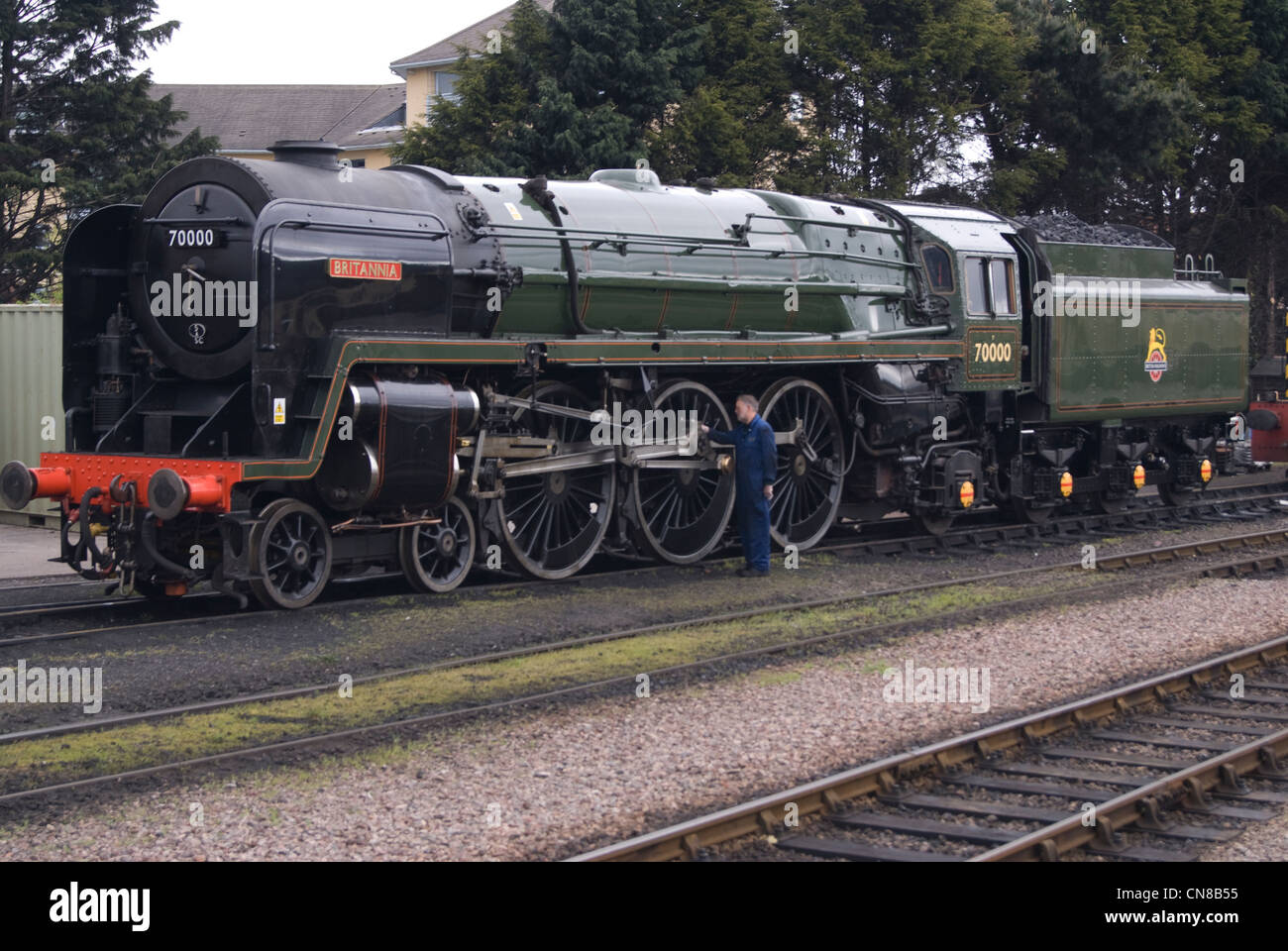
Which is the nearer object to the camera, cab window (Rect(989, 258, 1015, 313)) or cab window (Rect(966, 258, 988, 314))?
cab window (Rect(966, 258, 988, 314))

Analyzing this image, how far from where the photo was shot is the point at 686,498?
1427 cm

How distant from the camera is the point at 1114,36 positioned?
30.6m

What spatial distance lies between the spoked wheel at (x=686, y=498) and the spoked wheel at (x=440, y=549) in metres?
2.00

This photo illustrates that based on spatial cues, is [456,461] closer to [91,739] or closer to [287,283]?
[287,283]

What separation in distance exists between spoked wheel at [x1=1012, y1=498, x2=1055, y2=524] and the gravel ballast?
6744mm

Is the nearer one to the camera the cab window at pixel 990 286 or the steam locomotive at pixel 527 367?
the steam locomotive at pixel 527 367

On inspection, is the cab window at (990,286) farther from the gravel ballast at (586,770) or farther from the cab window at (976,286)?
the gravel ballast at (586,770)

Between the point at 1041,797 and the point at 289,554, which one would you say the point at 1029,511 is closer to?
the point at 289,554

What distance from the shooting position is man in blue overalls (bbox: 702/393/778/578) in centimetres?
1331

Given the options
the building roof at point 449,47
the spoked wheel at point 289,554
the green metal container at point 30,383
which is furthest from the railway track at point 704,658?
the building roof at point 449,47

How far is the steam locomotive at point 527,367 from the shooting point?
10.5 meters

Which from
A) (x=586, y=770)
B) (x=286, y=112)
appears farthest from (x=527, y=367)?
(x=286, y=112)

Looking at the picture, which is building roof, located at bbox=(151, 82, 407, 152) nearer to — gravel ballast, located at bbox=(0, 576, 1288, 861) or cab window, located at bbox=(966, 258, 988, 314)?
cab window, located at bbox=(966, 258, 988, 314)

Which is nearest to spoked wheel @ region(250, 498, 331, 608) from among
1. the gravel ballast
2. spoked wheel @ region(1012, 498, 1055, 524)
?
the gravel ballast
